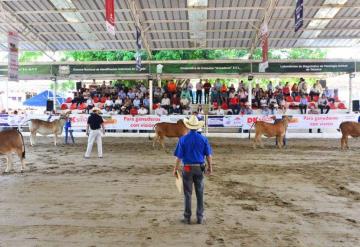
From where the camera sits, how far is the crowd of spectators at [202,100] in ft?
83.2

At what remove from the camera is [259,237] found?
582 cm

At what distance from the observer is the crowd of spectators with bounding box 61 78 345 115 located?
2536 cm

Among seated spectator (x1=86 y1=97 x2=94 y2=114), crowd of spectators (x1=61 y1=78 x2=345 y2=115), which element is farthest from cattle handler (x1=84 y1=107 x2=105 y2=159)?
seated spectator (x1=86 y1=97 x2=94 y2=114)

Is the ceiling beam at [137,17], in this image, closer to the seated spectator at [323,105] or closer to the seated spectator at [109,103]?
the seated spectator at [109,103]

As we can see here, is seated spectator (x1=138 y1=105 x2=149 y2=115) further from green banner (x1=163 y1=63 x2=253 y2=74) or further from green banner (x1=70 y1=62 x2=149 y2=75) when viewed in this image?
green banner (x1=163 y1=63 x2=253 y2=74)

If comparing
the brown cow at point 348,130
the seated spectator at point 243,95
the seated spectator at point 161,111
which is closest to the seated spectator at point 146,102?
the seated spectator at point 161,111

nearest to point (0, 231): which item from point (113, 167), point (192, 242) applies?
point (192, 242)

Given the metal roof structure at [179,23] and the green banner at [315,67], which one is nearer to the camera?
the metal roof structure at [179,23]

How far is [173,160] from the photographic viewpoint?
1398cm

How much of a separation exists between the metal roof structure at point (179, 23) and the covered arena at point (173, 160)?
0.24 ft

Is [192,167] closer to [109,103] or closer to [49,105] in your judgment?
[109,103]

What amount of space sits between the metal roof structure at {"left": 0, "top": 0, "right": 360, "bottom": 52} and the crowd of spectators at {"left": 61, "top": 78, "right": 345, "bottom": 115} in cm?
285

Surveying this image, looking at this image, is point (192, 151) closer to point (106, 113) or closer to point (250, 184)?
point (250, 184)

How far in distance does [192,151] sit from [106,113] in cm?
1912
